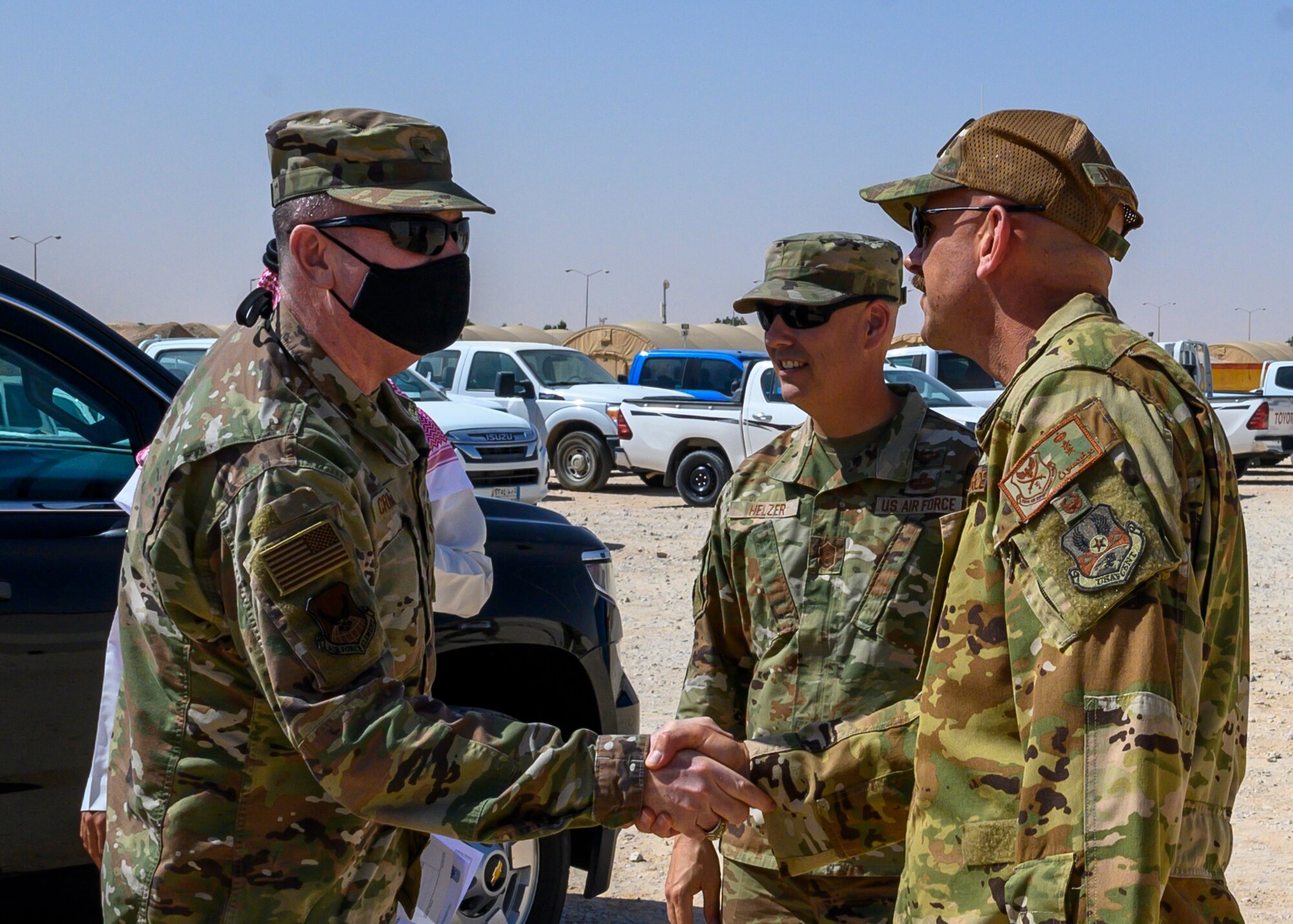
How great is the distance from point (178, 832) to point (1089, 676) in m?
1.44

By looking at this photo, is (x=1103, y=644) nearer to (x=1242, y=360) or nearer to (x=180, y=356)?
(x=180, y=356)

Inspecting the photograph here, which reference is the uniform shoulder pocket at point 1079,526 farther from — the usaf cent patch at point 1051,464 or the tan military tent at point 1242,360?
the tan military tent at point 1242,360

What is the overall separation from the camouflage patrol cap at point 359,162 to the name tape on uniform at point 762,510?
1175 mm

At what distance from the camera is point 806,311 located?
134 inches

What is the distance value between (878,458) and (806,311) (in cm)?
45

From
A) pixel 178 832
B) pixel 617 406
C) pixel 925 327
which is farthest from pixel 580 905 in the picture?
pixel 617 406

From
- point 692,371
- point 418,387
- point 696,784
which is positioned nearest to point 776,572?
point 696,784

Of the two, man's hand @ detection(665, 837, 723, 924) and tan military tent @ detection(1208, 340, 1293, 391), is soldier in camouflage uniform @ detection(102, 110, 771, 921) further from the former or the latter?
tan military tent @ detection(1208, 340, 1293, 391)

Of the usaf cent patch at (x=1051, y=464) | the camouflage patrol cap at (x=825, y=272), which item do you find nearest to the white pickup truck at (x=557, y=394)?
the camouflage patrol cap at (x=825, y=272)

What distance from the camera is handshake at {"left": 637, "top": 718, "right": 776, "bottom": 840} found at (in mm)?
2389

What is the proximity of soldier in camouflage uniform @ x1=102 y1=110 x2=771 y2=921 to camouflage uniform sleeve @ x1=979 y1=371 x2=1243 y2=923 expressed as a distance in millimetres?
823

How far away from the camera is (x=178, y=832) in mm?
2141

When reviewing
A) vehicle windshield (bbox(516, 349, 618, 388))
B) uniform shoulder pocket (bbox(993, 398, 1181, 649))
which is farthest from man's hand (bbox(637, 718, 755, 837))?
vehicle windshield (bbox(516, 349, 618, 388))

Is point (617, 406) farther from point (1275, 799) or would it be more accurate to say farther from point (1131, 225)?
point (1131, 225)
